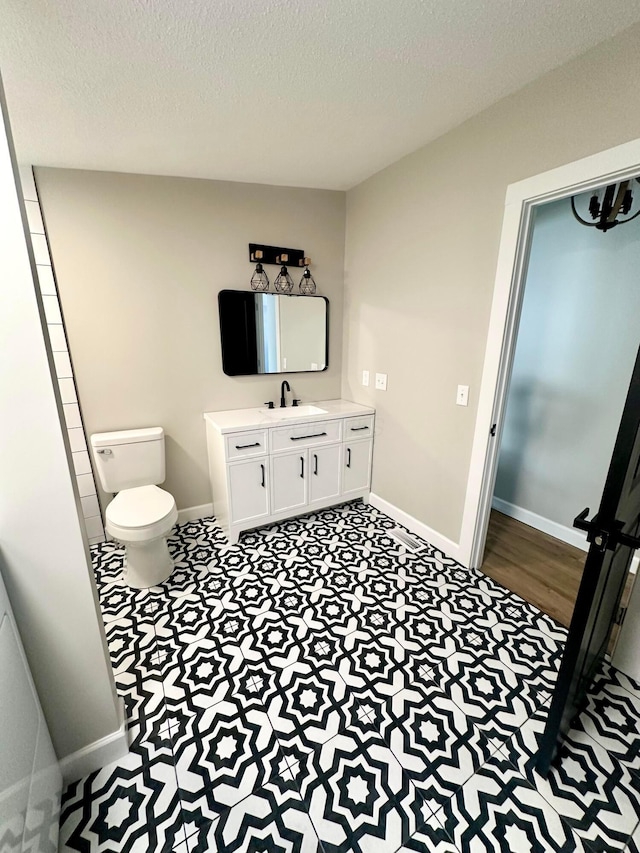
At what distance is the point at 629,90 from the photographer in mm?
1339

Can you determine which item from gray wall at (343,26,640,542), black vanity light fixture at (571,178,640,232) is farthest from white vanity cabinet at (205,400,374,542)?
black vanity light fixture at (571,178,640,232)

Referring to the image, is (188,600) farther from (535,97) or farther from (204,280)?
(535,97)

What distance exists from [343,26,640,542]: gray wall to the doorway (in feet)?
1.33

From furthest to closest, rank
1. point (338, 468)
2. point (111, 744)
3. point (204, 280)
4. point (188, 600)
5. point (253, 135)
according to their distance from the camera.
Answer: point (338, 468)
point (204, 280)
point (188, 600)
point (253, 135)
point (111, 744)

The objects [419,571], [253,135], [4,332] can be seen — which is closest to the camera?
[4,332]

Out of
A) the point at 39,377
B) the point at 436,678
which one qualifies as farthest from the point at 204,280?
the point at 436,678

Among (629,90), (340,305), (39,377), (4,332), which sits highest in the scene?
(629,90)

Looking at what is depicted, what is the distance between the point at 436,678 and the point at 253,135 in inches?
110

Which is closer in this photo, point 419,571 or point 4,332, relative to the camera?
point 4,332

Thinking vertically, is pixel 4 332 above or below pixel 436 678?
above

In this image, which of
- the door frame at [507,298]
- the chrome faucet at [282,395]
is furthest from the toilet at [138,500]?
the door frame at [507,298]

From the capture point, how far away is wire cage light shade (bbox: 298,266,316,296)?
2852 mm

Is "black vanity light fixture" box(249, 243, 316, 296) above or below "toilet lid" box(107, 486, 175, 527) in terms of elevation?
above

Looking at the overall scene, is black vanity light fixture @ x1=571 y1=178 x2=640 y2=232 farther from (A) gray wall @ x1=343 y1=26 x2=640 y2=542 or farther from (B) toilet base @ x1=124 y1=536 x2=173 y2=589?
(B) toilet base @ x1=124 y1=536 x2=173 y2=589
